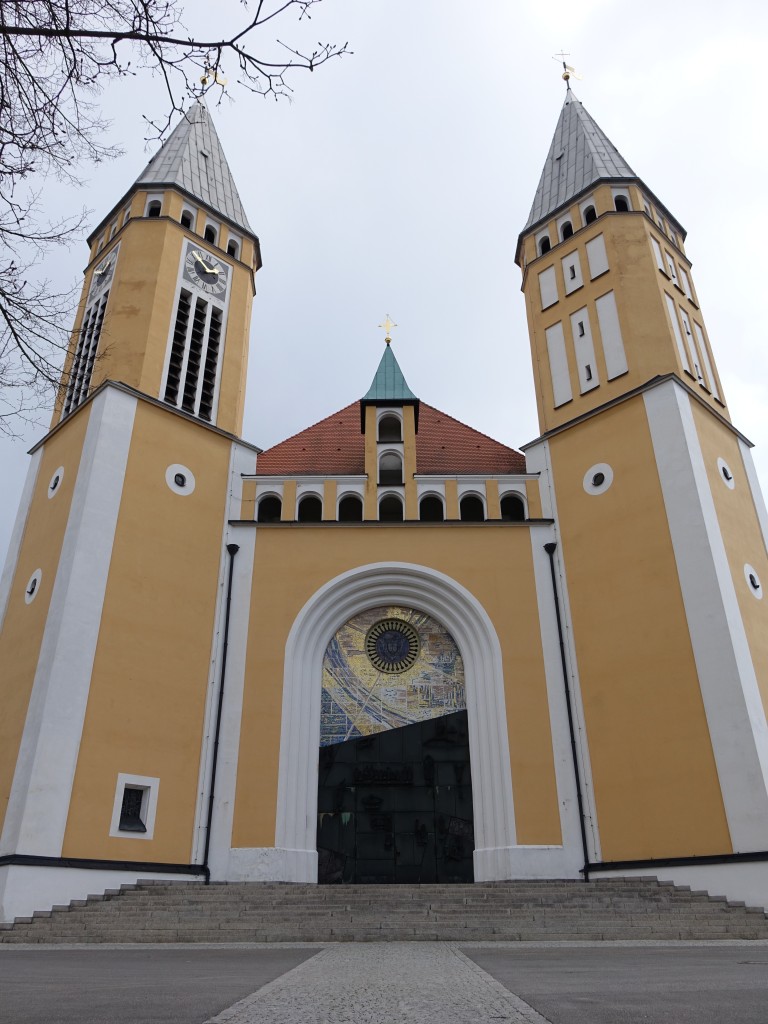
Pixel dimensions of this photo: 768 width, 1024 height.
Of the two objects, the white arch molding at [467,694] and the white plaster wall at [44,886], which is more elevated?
the white arch molding at [467,694]

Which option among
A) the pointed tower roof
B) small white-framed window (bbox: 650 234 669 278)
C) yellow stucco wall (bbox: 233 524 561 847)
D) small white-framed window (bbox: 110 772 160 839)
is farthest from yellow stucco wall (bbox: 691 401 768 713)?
small white-framed window (bbox: 110 772 160 839)

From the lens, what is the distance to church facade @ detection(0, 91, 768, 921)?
1424cm

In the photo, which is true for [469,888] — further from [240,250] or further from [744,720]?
[240,250]

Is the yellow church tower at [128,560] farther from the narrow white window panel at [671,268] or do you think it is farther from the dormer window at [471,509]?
the narrow white window panel at [671,268]

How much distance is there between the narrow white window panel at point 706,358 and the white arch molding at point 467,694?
8.42 metres

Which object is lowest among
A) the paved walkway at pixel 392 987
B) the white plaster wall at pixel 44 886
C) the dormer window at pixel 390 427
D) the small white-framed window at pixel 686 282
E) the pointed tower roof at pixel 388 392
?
the paved walkway at pixel 392 987

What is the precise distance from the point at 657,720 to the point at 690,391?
24.9ft

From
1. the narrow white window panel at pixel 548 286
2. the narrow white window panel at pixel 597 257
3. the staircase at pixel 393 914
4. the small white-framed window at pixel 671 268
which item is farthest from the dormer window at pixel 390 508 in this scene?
the small white-framed window at pixel 671 268

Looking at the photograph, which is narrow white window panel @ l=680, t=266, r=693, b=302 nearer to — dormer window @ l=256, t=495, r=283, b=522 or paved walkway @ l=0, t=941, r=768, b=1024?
dormer window @ l=256, t=495, r=283, b=522

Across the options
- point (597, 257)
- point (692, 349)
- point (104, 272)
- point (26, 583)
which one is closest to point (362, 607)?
point (26, 583)

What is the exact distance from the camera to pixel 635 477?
17500 mm

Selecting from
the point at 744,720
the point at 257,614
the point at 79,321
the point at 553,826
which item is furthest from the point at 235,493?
the point at 744,720

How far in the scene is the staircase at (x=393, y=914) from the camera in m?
10.4

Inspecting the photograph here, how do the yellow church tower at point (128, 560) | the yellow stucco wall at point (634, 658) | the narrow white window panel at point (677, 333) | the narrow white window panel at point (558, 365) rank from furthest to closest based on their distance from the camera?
the narrow white window panel at point (558, 365), the narrow white window panel at point (677, 333), the yellow stucco wall at point (634, 658), the yellow church tower at point (128, 560)
